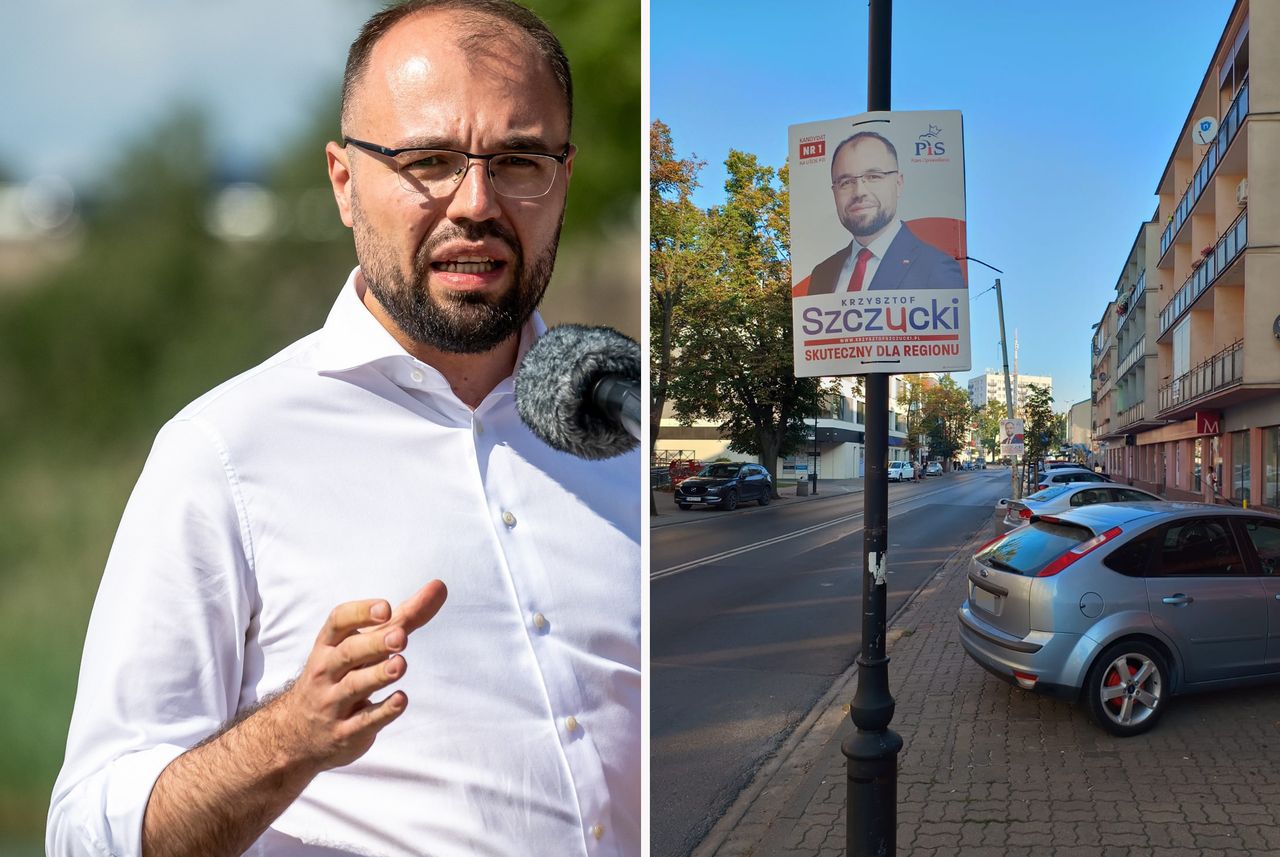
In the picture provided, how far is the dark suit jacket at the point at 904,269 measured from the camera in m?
2.98

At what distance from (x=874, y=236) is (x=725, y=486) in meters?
17.5

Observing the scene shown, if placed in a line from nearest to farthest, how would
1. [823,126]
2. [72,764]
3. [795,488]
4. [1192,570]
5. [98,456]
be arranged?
[72,764] < [98,456] < [823,126] < [1192,570] < [795,488]

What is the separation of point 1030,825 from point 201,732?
4.01 meters

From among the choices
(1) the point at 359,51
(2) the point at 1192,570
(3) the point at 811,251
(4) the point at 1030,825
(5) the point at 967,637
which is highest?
(3) the point at 811,251

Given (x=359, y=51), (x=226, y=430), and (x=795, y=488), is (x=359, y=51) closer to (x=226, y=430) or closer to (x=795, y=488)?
(x=226, y=430)

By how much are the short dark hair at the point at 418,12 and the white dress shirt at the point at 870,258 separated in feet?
7.03

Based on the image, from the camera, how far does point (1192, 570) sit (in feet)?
17.4

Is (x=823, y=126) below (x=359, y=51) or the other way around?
the other way around

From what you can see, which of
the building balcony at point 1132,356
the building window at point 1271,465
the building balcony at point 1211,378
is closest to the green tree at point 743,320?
the building balcony at point 1211,378

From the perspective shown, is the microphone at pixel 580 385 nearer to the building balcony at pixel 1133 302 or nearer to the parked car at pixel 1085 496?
the parked car at pixel 1085 496

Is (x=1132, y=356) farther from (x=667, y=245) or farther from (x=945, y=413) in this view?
(x=667, y=245)

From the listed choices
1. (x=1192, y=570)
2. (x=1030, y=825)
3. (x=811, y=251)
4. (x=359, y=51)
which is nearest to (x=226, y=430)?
(x=359, y=51)

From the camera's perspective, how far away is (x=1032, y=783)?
4.58 meters

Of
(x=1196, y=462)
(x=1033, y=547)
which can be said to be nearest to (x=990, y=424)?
(x=1196, y=462)
